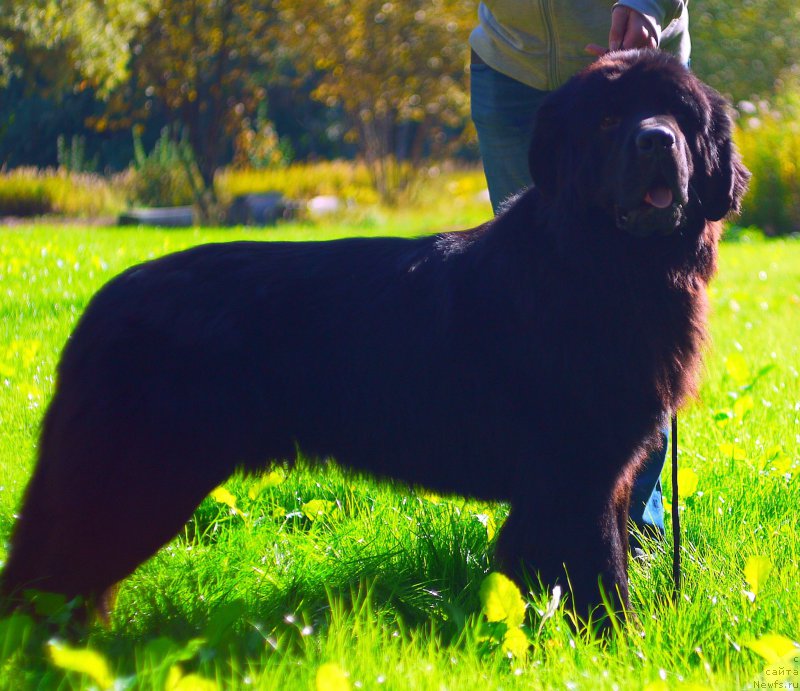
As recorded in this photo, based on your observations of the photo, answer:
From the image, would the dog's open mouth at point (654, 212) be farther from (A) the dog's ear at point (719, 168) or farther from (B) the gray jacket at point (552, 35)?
(B) the gray jacket at point (552, 35)

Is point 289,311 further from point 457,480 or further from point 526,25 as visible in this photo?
point 526,25

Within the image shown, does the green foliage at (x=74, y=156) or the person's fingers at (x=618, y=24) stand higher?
the person's fingers at (x=618, y=24)

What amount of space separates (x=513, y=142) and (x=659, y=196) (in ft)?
3.05

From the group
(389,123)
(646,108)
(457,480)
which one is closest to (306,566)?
(457,480)

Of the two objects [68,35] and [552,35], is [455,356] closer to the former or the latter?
[552,35]

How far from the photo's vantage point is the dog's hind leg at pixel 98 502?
2277 mm

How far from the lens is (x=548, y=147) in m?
2.46

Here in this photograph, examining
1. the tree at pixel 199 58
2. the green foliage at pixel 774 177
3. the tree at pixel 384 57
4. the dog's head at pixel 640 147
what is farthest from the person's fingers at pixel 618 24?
the tree at pixel 384 57

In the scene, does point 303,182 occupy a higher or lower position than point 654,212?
lower

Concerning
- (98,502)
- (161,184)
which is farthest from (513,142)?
(161,184)

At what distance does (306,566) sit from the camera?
8.96 ft

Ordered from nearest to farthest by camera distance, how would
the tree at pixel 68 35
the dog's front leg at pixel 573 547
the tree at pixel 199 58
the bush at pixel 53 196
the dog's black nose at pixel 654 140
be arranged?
the dog's black nose at pixel 654 140 → the dog's front leg at pixel 573 547 → the tree at pixel 68 35 → the tree at pixel 199 58 → the bush at pixel 53 196

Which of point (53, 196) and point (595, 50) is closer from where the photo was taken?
point (595, 50)

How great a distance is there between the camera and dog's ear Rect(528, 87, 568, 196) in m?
2.45
